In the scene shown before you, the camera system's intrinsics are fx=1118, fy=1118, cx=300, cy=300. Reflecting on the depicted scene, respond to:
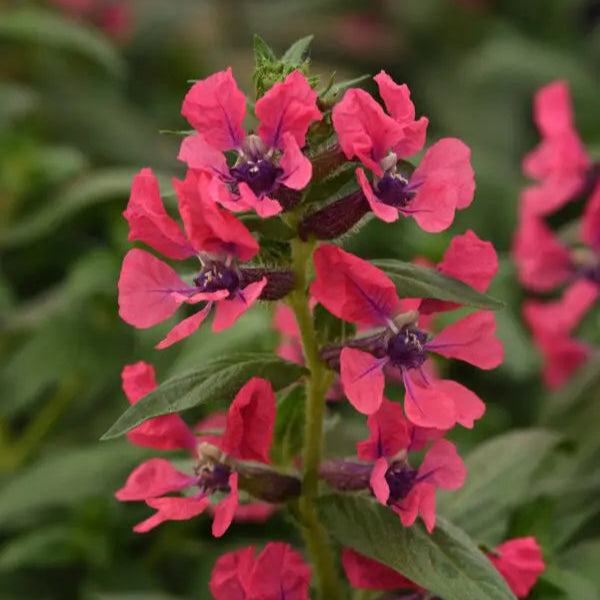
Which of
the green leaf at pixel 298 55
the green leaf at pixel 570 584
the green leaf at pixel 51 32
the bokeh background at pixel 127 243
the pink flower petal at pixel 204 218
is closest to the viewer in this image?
the pink flower petal at pixel 204 218

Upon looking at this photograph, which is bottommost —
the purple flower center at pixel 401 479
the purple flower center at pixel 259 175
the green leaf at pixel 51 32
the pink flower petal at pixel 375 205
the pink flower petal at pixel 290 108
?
the green leaf at pixel 51 32

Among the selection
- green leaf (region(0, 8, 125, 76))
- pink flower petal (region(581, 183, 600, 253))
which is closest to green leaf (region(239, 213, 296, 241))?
pink flower petal (region(581, 183, 600, 253))

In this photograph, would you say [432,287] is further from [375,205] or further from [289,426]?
[289,426]

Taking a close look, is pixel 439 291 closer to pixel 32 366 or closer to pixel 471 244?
pixel 471 244

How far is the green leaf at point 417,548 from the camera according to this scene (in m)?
0.68

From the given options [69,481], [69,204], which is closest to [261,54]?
[69,481]

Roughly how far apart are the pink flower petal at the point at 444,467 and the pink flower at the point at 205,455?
0.33 ft

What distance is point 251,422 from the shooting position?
0.70 m

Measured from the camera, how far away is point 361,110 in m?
0.63

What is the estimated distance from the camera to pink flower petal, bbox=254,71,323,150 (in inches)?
24.4

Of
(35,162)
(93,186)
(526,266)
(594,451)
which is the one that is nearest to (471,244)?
(594,451)

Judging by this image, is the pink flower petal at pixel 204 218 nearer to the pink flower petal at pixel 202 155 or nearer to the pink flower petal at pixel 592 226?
the pink flower petal at pixel 202 155

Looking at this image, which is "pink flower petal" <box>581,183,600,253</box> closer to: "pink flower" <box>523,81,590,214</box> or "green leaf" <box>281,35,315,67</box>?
"pink flower" <box>523,81,590,214</box>

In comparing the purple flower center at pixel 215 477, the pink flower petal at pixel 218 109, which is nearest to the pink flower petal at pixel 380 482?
the purple flower center at pixel 215 477
